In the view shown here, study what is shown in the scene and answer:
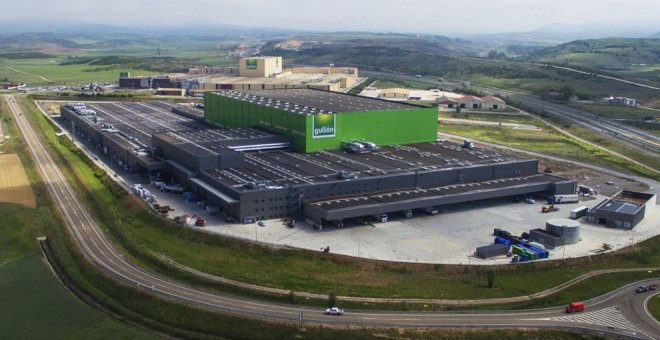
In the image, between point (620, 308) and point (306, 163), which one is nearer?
point (620, 308)

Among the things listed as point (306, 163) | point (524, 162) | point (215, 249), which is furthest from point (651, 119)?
point (215, 249)

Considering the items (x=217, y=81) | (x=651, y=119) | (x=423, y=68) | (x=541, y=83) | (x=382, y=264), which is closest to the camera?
(x=382, y=264)

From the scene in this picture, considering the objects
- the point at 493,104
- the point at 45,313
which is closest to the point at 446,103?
the point at 493,104

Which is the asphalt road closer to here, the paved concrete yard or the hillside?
the paved concrete yard

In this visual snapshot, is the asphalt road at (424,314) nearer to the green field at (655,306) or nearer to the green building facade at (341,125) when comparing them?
the green field at (655,306)

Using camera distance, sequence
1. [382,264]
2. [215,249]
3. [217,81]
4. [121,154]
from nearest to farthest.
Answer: [382,264] → [215,249] → [121,154] → [217,81]

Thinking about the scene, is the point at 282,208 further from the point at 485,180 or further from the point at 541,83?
the point at 541,83

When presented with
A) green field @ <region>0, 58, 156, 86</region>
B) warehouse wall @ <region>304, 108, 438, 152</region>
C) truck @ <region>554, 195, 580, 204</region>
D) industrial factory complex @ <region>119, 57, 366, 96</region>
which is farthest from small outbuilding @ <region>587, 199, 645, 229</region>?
green field @ <region>0, 58, 156, 86</region>
